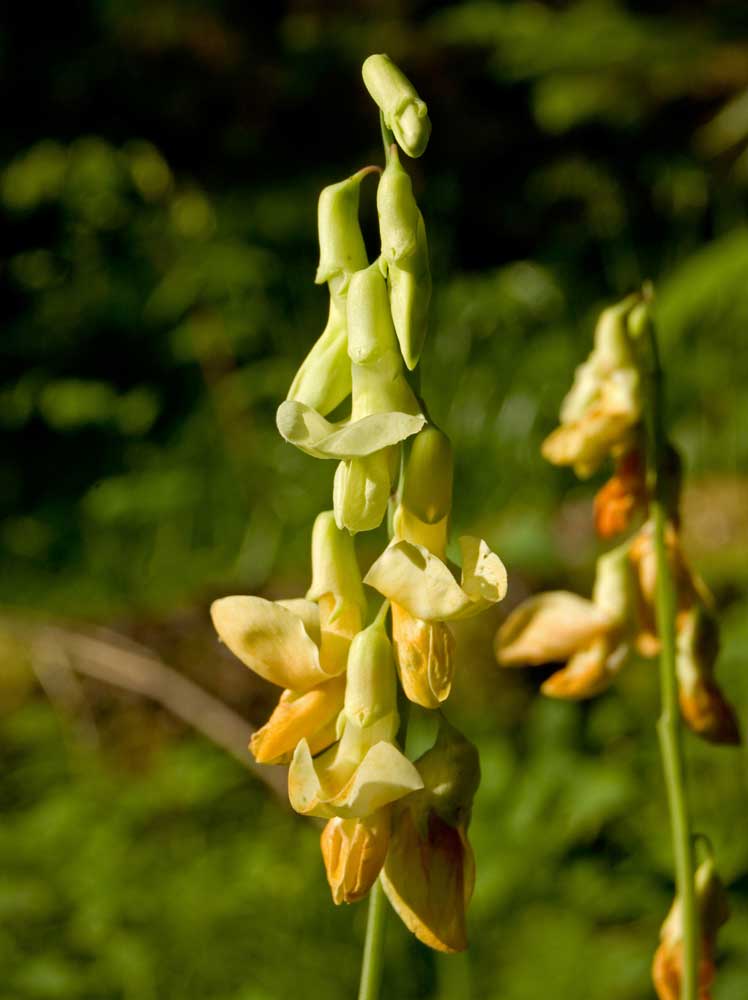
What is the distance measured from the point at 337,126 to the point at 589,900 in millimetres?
4566

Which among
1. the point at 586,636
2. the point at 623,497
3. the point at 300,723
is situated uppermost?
the point at 623,497

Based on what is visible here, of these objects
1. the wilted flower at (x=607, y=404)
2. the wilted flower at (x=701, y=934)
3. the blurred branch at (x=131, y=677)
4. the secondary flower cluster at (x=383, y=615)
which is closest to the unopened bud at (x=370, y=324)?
the secondary flower cluster at (x=383, y=615)

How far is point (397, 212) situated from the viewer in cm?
61

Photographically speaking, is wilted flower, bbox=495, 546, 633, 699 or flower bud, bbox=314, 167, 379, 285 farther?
wilted flower, bbox=495, 546, 633, 699

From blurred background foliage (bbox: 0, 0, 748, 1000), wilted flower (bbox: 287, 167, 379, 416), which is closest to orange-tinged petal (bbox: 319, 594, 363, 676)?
wilted flower (bbox: 287, 167, 379, 416)

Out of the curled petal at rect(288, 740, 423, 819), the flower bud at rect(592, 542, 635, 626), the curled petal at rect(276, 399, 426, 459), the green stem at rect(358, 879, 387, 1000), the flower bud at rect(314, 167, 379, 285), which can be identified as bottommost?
the green stem at rect(358, 879, 387, 1000)

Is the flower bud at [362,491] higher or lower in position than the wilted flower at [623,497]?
lower

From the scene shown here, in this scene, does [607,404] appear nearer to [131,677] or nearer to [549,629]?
[549,629]

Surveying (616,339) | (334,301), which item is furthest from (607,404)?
(334,301)

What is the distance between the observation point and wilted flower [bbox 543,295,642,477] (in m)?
0.91

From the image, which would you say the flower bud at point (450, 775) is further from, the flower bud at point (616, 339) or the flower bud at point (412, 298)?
the flower bud at point (616, 339)

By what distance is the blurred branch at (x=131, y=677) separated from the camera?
2217mm

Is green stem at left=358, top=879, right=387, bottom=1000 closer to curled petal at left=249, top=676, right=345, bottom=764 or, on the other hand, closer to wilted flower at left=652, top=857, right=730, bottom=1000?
curled petal at left=249, top=676, right=345, bottom=764

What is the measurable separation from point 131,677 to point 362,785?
186cm
